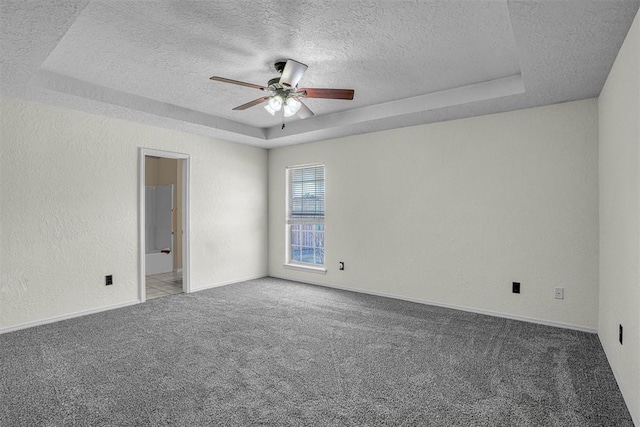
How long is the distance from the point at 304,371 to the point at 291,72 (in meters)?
2.32

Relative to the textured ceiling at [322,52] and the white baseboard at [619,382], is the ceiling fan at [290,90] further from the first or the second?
the white baseboard at [619,382]

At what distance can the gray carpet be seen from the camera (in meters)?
2.03

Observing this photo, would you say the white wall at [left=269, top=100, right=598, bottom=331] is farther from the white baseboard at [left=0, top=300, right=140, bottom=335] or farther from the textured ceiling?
the white baseboard at [left=0, top=300, right=140, bottom=335]

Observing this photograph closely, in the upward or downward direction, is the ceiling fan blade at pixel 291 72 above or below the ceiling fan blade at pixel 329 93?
above

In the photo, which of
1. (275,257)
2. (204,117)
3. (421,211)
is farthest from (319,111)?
(275,257)

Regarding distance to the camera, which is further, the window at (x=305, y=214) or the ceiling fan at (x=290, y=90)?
the window at (x=305, y=214)

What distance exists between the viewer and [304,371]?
256 cm

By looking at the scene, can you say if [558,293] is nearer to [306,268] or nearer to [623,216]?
[623,216]

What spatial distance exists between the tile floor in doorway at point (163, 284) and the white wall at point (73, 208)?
1.42ft

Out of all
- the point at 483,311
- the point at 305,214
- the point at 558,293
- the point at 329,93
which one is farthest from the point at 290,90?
the point at 558,293

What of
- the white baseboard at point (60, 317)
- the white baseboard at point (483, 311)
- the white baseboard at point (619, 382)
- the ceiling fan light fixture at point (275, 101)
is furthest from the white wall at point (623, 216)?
the white baseboard at point (60, 317)

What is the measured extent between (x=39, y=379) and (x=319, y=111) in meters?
3.73

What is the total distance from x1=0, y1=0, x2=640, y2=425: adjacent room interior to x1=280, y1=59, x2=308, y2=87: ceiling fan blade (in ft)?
0.06

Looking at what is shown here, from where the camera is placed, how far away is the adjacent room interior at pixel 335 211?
7.06 feet
